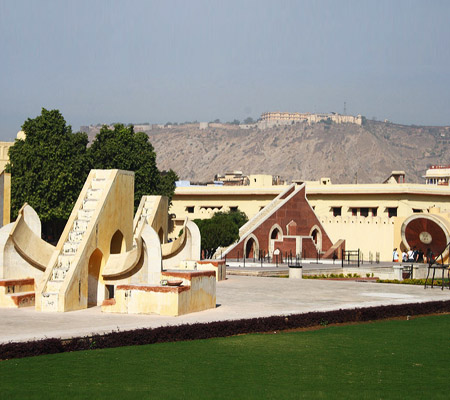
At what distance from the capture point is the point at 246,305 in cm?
1805

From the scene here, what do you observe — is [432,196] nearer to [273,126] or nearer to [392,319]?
[392,319]

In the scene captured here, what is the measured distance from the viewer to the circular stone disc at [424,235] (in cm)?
3944

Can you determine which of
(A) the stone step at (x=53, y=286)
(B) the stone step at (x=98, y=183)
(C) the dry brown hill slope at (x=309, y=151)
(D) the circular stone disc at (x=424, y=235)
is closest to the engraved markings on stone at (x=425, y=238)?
(D) the circular stone disc at (x=424, y=235)

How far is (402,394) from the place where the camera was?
909cm

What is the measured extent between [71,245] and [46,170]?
23317 mm

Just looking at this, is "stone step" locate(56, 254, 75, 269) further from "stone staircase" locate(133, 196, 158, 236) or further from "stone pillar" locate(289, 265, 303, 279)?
"stone pillar" locate(289, 265, 303, 279)

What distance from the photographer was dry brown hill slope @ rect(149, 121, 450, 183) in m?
148

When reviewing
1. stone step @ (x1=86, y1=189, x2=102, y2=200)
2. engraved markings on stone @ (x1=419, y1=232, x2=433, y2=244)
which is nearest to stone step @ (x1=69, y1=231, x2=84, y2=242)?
stone step @ (x1=86, y1=189, x2=102, y2=200)

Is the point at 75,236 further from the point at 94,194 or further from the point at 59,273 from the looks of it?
the point at 94,194

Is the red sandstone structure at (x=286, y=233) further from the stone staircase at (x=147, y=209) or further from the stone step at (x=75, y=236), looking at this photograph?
the stone step at (x=75, y=236)

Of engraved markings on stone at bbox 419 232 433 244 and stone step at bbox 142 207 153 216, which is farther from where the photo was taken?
engraved markings on stone at bbox 419 232 433 244

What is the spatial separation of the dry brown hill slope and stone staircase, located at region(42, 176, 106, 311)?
122073 millimetres

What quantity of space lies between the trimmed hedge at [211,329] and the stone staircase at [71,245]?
4226 millimetres

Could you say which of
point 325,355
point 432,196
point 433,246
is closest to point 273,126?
point 432,196
